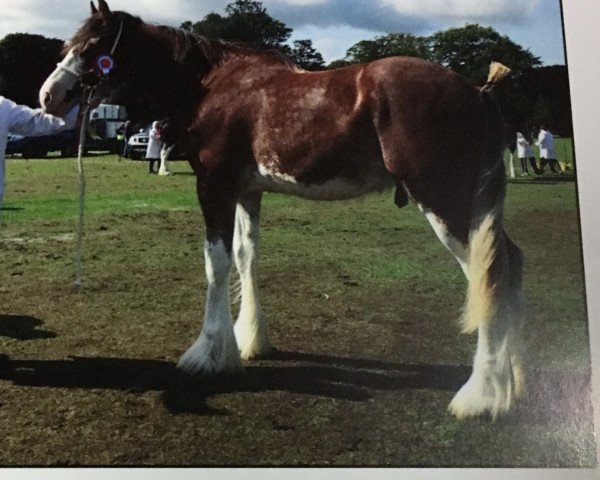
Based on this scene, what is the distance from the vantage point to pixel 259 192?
237cm

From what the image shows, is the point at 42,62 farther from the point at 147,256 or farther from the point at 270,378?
the point at 270,378

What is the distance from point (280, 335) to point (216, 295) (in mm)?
274

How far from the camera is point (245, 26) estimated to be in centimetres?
250

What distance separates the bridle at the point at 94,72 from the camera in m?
2.40

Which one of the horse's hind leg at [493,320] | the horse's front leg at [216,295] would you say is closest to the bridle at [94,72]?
the horse's front leg at [216,295]

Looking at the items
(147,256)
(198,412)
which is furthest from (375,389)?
(147,256)

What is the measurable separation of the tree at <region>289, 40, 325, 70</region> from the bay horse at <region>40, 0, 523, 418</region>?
0.30 ft

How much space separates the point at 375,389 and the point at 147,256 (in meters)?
0.98

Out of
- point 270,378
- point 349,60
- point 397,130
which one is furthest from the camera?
point 349,60

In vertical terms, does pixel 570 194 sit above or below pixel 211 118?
below

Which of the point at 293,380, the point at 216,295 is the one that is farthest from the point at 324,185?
the point at 293,380

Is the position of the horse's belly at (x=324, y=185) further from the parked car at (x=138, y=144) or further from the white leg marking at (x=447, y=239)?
the parked car at (x=138, y=144)

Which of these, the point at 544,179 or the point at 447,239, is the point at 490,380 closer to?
the point at 447,239

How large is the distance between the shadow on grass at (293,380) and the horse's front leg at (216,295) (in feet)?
0.18
